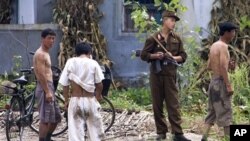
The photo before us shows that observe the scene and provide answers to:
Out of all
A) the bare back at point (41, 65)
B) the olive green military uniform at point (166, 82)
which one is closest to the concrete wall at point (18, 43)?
the olive green military uniform at point (166, 82)

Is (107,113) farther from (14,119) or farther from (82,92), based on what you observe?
(82,92)

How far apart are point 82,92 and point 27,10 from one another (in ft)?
21.2

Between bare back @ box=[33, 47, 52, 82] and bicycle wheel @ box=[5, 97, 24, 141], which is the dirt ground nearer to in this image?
bicycle wheel @ box=[5, 97, 24, 141]

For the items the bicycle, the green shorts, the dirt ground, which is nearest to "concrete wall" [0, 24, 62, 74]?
the dirt ground

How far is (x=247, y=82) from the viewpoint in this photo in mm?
13305

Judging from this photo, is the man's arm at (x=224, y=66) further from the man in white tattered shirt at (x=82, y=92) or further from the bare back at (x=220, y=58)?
the man in white tattered shirt at (x=82, y=92)

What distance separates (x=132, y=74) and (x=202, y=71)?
186cm

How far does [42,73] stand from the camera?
970 centimetres

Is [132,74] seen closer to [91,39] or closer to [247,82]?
[91,39]

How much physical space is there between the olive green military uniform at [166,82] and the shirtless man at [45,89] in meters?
1.52

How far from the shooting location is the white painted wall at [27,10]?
15273 mm

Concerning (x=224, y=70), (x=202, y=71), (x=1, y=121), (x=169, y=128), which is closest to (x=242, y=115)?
(x=169, y=128)

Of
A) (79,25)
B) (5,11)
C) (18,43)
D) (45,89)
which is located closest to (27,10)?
(18,43)

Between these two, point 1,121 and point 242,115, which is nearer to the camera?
point 242,115
